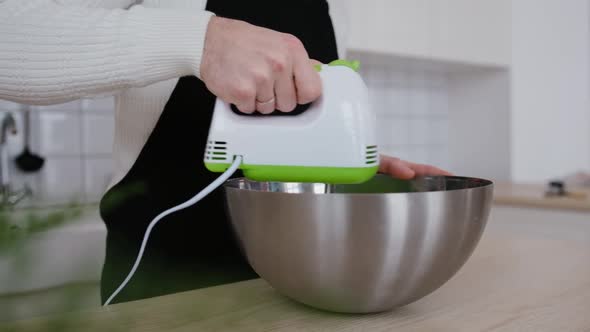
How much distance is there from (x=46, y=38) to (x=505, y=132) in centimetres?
241

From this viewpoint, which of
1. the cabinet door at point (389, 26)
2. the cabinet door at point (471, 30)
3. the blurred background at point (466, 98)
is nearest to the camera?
the blurred background at point (466, 98)

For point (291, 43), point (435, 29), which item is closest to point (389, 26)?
point (435, 29)

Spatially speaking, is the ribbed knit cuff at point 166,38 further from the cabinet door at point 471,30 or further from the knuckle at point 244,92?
the cabinet door at point 471,30

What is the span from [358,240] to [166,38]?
29cm

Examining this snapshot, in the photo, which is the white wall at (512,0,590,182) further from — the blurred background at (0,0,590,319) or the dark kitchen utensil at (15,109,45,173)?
the dark kitchen utensil at (15,109,45,173)

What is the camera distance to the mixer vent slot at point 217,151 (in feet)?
1.86

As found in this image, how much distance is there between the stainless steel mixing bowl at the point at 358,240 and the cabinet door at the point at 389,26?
1.52m

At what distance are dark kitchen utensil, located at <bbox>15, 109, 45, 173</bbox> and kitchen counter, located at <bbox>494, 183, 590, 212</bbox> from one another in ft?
5.23

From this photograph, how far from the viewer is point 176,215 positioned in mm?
837

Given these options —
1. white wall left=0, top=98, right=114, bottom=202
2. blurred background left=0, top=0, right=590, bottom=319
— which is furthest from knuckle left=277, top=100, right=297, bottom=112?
blurred background left=0, top=0, right=590, bottom=319

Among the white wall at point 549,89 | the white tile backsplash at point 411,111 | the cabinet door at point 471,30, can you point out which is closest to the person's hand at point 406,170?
the cabinet door at point 471,30

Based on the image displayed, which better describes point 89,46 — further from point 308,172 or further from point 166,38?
point 308,172

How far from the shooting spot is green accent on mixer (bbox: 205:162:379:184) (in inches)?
22.1

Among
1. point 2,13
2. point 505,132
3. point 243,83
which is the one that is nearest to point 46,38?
point 2,13
